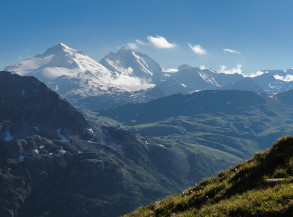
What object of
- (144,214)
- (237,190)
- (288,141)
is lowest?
(144,214)

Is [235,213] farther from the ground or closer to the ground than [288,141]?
closer to the ground

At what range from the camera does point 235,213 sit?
13617 mm

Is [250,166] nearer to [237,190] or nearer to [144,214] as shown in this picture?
[237,190]

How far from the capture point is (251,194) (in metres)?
15.0

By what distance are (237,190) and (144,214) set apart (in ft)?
20.1

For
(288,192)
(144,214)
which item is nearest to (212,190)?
(144,214)

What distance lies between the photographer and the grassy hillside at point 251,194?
1326 centimetres

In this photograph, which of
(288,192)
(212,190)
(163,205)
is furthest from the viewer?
(163,205)

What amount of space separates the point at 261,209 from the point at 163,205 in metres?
8.82

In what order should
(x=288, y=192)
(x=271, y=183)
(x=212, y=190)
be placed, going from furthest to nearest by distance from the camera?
(x=212, y=190) < (x=271, y=183) < (x=288, y=192)

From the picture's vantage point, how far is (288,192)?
44.4 feet

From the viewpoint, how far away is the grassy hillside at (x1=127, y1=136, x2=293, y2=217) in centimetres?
1326

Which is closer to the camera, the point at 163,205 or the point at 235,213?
the point at 235,213

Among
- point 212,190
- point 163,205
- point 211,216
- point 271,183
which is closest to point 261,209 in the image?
point 211,216
